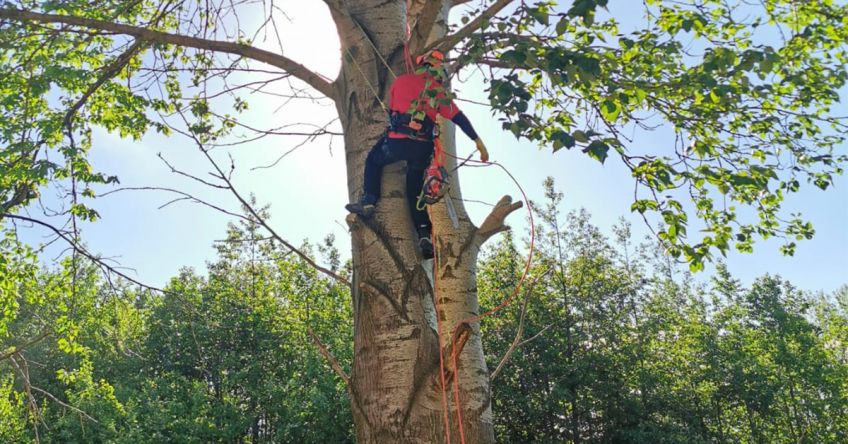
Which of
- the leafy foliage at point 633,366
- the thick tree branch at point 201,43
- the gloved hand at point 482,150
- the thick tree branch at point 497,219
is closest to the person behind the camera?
the thick tree branch at point 201,43

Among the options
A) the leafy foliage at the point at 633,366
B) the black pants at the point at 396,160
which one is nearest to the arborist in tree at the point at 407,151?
the black pants at the point at 396,160

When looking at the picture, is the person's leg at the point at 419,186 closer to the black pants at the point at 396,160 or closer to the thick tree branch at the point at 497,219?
the black pants at the point at 396,160

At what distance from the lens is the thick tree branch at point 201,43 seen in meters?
3.35

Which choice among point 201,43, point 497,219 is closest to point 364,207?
point 497,219

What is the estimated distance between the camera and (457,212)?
4109 mm

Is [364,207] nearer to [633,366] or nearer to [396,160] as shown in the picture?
[396,160]

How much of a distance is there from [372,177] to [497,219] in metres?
1.07

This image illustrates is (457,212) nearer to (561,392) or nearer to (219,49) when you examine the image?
(219,49)

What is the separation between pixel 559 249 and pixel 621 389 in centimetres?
587

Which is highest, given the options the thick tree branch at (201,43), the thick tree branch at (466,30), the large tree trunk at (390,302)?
the thick tree branch at (201,43)

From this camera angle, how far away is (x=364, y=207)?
2.89m

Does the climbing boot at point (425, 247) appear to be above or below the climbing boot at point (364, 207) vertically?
below

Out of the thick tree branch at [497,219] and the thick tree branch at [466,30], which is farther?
the thick tree branch at [497,219]

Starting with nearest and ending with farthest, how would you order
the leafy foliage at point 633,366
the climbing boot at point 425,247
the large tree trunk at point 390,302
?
1. the large tree trunk at point 390,302
2. the climbing boot at point 425,247
3. the leafy foliage at point 633,366
